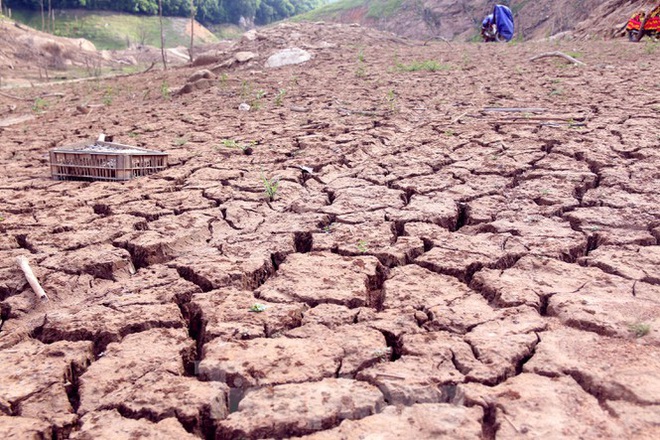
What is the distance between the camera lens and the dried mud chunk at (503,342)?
1.71 meters

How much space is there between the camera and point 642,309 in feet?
6.64

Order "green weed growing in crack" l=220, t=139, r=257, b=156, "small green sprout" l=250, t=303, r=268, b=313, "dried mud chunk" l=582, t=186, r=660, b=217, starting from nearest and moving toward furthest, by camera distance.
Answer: "small green sprout" l=250, t=303, r=268, b=313 → "dried mud chunk" l=582, t=186, r=660, b=217 → "green weed growing in crack" l=220, t=139, r=257, b=156

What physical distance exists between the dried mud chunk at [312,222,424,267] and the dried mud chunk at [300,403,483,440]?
109 centimetres

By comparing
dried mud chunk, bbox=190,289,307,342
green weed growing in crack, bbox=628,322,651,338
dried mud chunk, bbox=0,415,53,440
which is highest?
green weed growing in crack, bbox=628,322,651,338

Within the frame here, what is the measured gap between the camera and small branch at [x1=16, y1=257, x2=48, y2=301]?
2349 millimetres

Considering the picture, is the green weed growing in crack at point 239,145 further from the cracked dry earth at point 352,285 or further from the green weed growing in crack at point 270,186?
the green weed growing in crack at point 270,186

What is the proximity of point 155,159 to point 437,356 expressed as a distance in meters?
3.09

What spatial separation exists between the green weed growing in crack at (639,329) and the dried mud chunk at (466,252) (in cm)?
68

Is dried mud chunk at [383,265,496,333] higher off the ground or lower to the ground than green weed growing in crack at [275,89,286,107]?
lower

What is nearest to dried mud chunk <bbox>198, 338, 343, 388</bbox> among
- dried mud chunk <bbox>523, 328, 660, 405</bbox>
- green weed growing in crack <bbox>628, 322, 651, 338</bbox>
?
dried mud chunk <bbox>523, 328, 660, 405</bbox>

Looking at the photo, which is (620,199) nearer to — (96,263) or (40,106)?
(96,263)

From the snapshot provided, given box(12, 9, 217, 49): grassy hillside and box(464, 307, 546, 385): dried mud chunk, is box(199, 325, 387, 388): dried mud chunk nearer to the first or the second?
box(464, 307, 546, 385): dried mud chunk

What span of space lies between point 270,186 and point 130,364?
6.44 feet

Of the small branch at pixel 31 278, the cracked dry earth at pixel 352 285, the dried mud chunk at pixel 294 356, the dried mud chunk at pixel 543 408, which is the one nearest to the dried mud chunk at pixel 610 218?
the cracked dry earth at pixel 352 285
